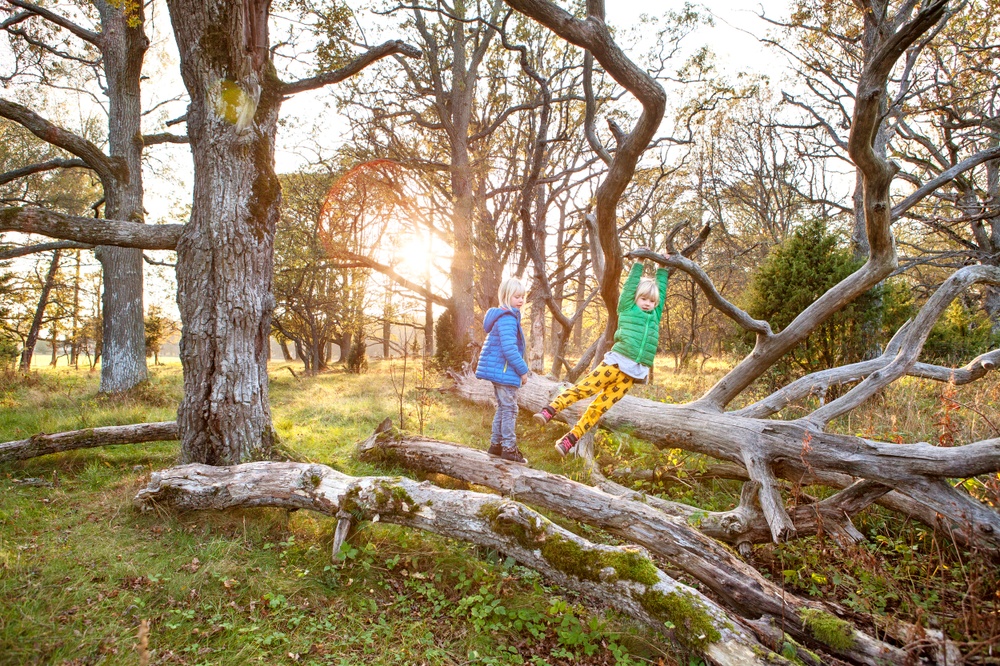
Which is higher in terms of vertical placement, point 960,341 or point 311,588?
point 960,341

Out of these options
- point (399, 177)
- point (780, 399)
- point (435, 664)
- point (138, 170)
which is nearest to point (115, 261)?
point (138, 170)

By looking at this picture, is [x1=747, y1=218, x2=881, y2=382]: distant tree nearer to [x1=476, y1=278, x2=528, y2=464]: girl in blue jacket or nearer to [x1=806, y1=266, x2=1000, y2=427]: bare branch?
[x1=806, y1=266, x2=1000, y2=427]: bare branch

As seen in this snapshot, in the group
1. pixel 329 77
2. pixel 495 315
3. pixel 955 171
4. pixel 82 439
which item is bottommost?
pixel 82 439

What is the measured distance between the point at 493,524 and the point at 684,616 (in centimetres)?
137

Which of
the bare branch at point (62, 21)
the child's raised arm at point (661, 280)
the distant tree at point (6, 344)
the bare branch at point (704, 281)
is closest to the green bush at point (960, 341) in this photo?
the bare branch at point (704, 281)

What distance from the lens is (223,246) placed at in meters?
4.35

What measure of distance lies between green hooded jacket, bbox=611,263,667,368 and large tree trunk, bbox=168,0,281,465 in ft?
11.7

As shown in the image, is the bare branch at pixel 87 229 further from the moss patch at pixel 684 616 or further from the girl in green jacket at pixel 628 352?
the moss patch at pixel 684 616

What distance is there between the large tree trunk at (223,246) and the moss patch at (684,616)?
3.60 meters

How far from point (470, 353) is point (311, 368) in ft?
26.2

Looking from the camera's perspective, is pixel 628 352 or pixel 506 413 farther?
pixel 506 413

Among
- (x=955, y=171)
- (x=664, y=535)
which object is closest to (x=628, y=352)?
(x=664, y=535)

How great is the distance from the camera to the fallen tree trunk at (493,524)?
2.59m

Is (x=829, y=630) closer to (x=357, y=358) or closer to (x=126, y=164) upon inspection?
(x=126, y=164)
